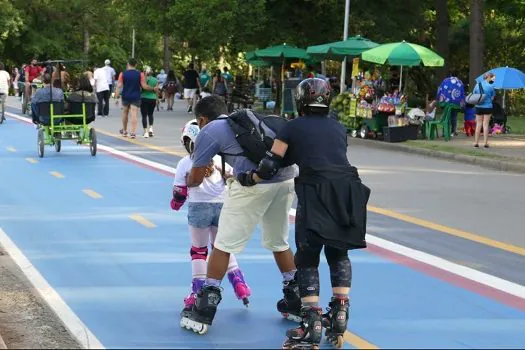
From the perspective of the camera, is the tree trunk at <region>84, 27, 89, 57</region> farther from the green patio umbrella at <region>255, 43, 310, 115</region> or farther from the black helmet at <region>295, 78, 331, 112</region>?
the black helmet at <region>295, 78, 331, 112</region>

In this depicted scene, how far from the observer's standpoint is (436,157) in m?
21.9

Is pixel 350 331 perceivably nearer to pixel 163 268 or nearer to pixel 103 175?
pixel 163 268

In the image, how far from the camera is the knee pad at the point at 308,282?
662 cm

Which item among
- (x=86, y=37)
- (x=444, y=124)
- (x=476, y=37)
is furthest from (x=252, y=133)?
(x=86, y=37)

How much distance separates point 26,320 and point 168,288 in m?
1.36

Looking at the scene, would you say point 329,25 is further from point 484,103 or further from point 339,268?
point 339,268

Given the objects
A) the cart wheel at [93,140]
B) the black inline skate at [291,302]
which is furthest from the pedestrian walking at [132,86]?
the black inline skate at [291,302]

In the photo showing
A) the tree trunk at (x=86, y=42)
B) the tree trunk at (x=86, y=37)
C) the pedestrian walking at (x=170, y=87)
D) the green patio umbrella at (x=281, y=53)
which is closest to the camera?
the green patio umbrella at (x=281, y=53)

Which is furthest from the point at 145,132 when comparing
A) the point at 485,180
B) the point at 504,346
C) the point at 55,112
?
the point at 504,346

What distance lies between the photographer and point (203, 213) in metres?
7.36

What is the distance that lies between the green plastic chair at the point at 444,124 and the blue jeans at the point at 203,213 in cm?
1848

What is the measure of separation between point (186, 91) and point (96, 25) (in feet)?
126

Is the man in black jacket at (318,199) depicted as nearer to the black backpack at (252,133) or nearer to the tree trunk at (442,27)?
the black backpack at (252,133)

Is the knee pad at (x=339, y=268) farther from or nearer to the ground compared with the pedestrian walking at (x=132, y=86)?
nearer to the ground
